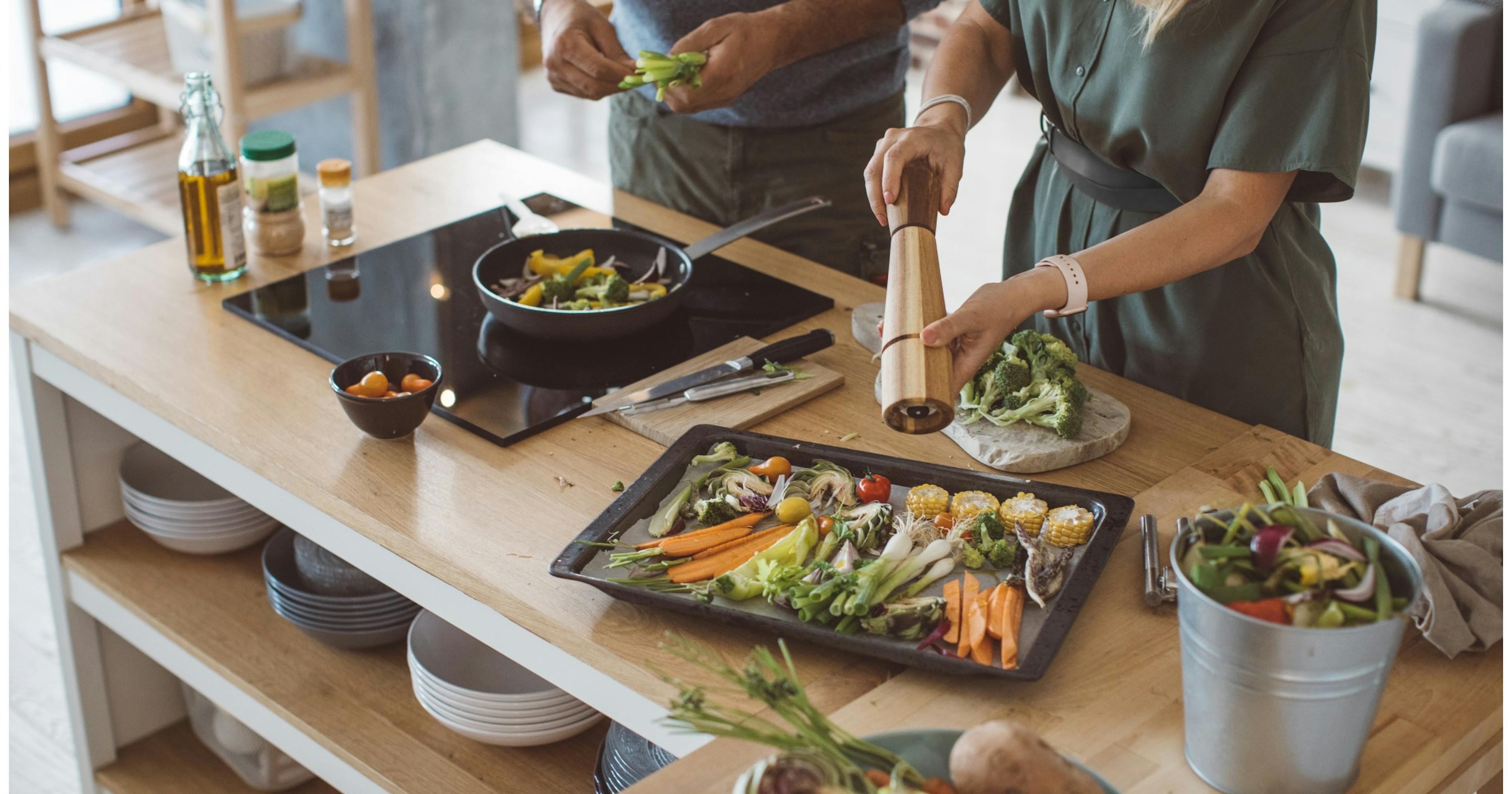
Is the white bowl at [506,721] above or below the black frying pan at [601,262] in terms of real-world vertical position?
below

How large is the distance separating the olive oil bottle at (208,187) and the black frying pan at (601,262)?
0.34m

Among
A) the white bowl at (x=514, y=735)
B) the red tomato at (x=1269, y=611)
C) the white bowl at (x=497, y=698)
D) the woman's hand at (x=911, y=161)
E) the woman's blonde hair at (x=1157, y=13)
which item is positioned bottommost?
the white bowl at (x=514, y=735)

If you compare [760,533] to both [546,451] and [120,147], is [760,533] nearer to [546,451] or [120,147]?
[546,451]

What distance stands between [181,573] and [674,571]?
3.25ft

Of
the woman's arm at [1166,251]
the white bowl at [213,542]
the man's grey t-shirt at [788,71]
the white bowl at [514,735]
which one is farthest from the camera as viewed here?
the man's grey t-shirt at [788,71]

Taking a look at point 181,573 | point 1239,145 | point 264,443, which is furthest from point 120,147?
point 1239,145

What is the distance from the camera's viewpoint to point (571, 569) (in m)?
1.26

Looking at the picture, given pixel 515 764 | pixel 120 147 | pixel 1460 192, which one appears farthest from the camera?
pixel 120 147

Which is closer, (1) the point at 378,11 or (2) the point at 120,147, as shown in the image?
(1) the point at 378,11

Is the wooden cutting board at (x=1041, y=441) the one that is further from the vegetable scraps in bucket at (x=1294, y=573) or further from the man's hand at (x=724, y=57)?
the man's hand at (x=724, y=57)

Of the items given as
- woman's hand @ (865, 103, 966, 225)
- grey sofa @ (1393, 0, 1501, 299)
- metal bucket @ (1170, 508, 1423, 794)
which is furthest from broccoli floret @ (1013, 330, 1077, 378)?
grey sofa @ (1393, 0, 1501, 299)

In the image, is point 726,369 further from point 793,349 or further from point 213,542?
point 213,542

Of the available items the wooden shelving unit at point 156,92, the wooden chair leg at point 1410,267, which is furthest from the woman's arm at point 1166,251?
the wooden chair leg at point 1410,267

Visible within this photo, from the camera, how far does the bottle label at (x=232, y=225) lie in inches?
71.8
